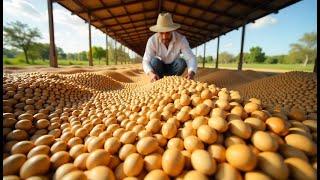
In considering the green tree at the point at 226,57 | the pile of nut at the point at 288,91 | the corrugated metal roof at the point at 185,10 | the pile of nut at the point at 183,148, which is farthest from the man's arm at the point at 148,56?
the green tree at the point at 226,57

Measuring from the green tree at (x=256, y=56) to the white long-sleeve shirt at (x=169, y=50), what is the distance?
4940cm

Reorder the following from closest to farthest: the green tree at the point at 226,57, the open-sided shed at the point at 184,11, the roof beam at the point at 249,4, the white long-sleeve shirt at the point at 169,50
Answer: the white long-sleeve shirt at the point at 169,50, the roof beam at the point at 249,4, the open-sided shed at the point at 184,11, the green tree at the point at 226,57

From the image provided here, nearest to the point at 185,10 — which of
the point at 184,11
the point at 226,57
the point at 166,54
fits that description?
the point at 184,11

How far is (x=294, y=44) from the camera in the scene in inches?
1786

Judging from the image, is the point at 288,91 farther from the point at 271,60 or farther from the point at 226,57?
the point at 226,57

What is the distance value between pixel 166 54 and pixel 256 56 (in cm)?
4970

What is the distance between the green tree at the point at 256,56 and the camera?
47688 millimetres

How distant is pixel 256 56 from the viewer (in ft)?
156

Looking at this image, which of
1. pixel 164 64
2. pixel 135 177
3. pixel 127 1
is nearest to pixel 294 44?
pixel 127 1

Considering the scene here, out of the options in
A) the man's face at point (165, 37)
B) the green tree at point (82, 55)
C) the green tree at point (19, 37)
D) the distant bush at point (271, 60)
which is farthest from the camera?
the green tree at point (82, 55)

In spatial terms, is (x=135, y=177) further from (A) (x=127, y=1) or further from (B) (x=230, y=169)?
(A) (x=127, y=1)

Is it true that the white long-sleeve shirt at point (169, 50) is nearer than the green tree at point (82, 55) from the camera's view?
Yes

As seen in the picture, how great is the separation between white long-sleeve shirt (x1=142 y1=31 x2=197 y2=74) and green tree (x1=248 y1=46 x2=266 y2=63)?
162 feet

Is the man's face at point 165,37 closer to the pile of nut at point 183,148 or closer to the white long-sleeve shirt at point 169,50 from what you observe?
the white long-sleeve shirt at point 169,50
